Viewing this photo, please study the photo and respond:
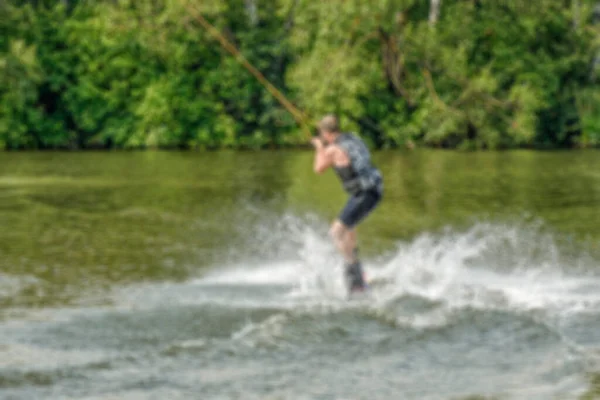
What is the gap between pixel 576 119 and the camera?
46.8 metres

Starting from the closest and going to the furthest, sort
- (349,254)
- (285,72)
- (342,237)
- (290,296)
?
(290,296)
(349,254)
(342,237)
(285,72)

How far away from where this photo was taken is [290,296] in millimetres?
12273

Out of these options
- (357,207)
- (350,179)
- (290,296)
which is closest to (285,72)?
(350,179)

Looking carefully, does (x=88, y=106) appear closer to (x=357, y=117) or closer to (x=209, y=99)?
(x=209, y=99)

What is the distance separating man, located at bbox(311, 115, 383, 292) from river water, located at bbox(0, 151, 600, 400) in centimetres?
33

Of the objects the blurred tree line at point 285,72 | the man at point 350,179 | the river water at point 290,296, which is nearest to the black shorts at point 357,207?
the man at point 350,179

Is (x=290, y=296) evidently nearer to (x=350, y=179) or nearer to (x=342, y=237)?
(x=342, y=237)

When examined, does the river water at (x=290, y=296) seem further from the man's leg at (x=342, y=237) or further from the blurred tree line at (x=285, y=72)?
the blurred tree line at (x=285, y=72)

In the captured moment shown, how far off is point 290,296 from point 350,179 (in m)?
1.35

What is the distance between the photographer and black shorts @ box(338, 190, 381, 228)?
492 inches

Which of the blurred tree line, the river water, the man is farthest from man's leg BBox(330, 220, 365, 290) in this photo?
the blurred tree line

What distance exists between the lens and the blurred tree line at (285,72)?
43.8 meters

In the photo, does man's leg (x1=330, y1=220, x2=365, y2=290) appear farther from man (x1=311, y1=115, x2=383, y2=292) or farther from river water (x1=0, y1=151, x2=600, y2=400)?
river water (x1=0, y1=151, x2=600, y2=400)

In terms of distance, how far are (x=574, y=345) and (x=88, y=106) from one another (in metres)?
38.3
